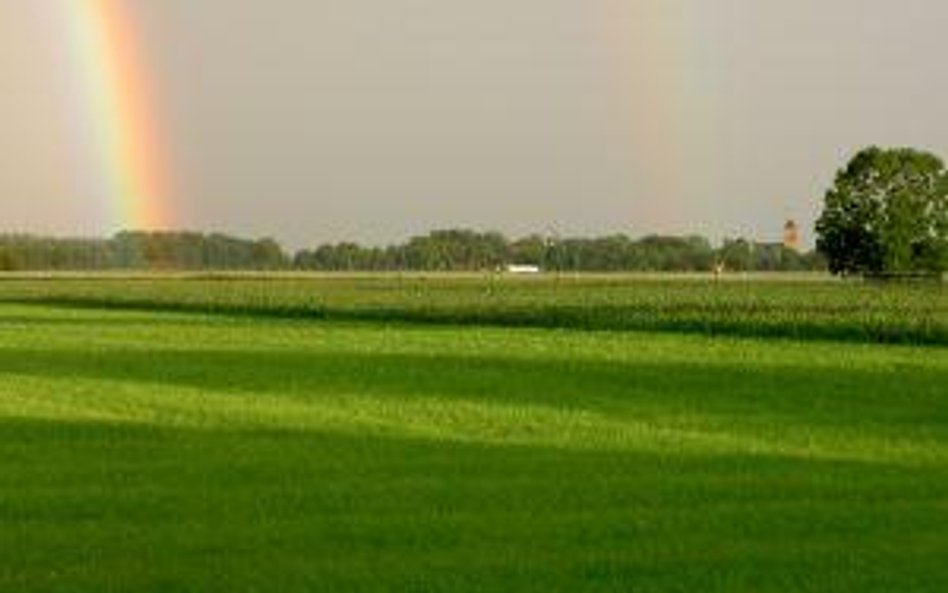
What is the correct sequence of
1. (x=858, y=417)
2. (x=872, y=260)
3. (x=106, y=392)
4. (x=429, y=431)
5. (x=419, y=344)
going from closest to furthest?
1. (x=429, y=431)
2. (x=858, y=417)
3. (x=106, y=392)
4. (x=419, y=344)
5. (x=872, y=260)

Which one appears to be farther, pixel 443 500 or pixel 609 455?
pixel 609 455

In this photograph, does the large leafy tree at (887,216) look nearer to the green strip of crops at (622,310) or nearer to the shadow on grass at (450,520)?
the green strip of crops at (622,310)

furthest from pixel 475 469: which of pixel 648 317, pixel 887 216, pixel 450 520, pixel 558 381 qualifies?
pixel 887 216

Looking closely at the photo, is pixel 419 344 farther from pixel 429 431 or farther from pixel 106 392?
pixel 429 431

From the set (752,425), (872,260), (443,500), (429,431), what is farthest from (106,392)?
(872,260)

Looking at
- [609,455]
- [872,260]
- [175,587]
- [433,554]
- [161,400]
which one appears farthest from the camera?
[872,260]

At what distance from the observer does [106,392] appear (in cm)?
3384

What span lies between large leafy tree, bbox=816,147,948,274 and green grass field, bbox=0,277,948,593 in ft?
361

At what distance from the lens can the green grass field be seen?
1396cm

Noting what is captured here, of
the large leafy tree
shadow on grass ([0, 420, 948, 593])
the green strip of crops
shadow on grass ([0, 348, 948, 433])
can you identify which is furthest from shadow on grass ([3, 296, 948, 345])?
the large leafy tree

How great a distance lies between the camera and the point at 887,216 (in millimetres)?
158125

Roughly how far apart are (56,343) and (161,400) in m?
24.6

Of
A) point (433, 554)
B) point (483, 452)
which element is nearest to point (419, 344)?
point (483, 452)

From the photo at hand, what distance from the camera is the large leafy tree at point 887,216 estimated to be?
158000 mm
